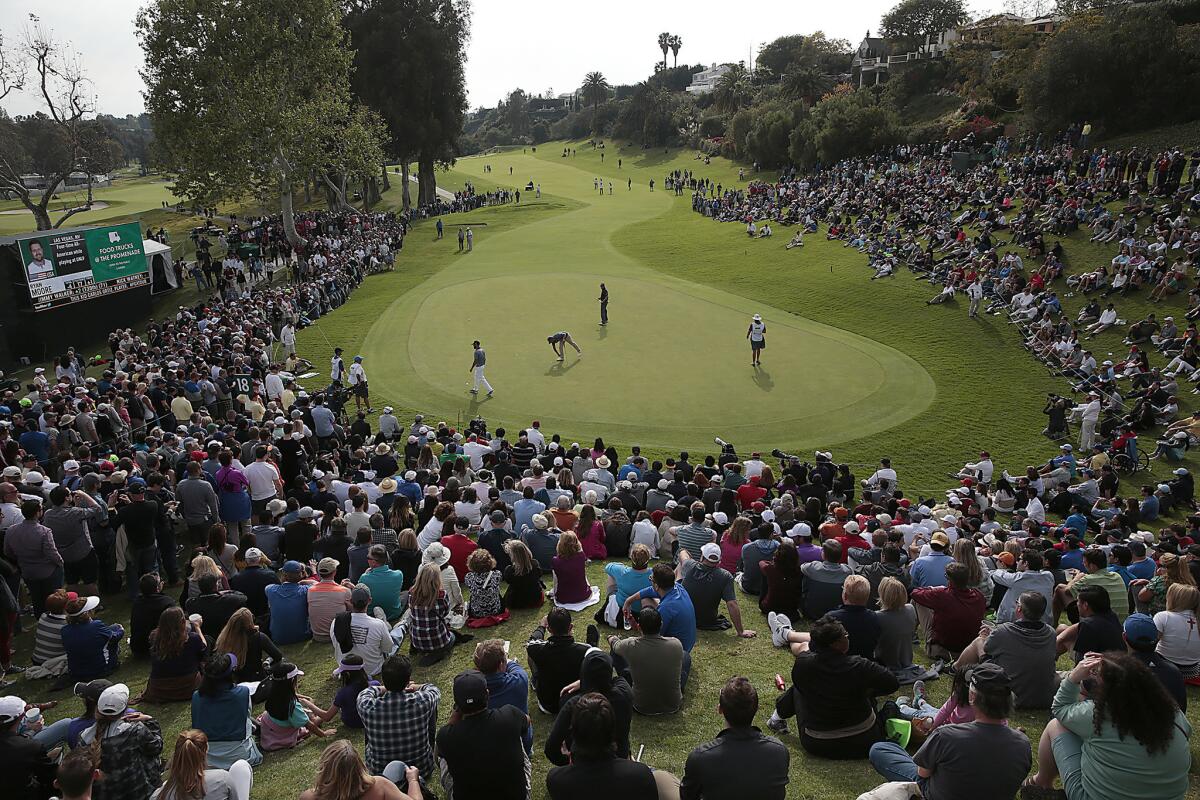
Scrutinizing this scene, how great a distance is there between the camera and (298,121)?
139ft

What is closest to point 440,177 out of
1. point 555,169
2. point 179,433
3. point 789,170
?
point 555,169

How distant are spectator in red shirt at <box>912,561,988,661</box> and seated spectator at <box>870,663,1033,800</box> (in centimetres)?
339

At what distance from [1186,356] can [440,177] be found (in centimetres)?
8198

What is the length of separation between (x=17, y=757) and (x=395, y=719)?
3.05 m

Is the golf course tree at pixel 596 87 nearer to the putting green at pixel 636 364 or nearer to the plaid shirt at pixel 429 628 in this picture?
the putting green at pixel 636 364

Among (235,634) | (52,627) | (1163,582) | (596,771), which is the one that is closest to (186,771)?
(235,634)

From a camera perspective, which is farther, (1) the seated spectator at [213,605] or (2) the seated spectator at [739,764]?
(1) the seated spectator at [213,605]

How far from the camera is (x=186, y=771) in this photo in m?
5.88

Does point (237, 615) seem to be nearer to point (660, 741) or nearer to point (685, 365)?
point (660, 741)

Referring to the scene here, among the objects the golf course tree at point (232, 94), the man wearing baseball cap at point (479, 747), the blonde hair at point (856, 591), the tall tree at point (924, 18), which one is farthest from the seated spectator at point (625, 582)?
the tall tree at point (924, 18)

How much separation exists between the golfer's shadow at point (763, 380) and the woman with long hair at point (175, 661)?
67.1ft

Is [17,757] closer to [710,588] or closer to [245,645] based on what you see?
[245,645]

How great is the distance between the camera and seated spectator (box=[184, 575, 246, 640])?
30.8ft

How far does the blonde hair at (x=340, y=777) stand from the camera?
5.43 meters
